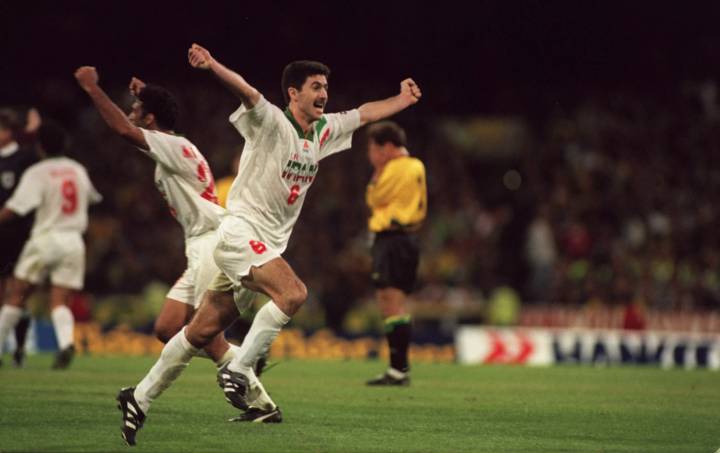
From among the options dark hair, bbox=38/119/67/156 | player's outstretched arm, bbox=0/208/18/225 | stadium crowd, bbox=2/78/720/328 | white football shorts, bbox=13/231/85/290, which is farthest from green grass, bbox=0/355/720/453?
stadium crowd, bbox=2/78/720/328

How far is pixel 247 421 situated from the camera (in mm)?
8219

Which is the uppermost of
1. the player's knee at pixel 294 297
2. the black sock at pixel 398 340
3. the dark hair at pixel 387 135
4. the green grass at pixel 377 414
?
the dark hair at pixel 387 135

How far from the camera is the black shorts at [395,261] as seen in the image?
40.2 feet

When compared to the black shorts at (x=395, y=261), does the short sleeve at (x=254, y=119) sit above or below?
above

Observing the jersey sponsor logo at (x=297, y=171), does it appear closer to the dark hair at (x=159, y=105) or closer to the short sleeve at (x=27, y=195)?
the dark hair at (x=159, y=105)

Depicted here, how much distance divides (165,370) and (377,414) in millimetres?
1976

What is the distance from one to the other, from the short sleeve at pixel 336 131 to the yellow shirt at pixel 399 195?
3.32 metres

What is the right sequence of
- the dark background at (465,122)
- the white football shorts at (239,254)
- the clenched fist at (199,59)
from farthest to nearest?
the dark background at (465,122) → the white football shorts at (239,254) → the clenched fist at (199,59)

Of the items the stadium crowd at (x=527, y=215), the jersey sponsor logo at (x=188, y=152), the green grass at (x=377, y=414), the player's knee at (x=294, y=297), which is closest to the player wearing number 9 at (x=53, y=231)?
the green grass at (x=377, y=414)

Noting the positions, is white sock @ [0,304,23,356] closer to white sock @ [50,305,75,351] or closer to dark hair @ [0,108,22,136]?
white sock @ [50,305,75,351]

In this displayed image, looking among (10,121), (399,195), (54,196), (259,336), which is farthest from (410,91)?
(10,121)

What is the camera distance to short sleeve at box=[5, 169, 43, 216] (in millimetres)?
12828

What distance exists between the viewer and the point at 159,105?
30.1 feet

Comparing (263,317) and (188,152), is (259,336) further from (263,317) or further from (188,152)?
(188,152)
